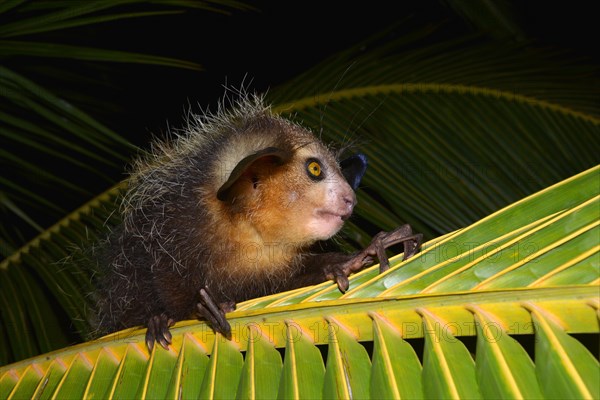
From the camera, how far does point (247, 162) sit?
1849 millimetres

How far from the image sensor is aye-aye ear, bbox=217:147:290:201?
6.08ft

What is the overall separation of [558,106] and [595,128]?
0.57 feet

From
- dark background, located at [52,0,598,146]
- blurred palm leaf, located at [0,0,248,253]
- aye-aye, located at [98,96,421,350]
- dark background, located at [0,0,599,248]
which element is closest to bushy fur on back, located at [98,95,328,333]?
aye-aye, located at [98,96,421,350]

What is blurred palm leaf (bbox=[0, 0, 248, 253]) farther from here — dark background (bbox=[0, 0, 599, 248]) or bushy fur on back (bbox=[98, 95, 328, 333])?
bushy fur on back (bbox=[98, 95, 328, 333])

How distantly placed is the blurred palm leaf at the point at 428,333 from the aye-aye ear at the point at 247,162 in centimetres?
54

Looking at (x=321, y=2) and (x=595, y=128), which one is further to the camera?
(x=321, y=2)

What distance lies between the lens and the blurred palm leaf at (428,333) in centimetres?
92

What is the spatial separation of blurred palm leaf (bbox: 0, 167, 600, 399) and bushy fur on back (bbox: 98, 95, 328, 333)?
1.99 feet

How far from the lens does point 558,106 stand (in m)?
2.72

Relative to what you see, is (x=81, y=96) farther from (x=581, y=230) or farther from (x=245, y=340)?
(x=581, y=230)

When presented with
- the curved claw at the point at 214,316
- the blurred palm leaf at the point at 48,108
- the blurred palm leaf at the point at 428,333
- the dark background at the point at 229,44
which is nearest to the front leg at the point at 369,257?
the blurred palm leaf at the point at 428,333

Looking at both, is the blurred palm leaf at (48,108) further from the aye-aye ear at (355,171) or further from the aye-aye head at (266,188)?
the aye-aye ear at (355,171)

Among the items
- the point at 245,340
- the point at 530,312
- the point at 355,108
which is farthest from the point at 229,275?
the point at 530,312

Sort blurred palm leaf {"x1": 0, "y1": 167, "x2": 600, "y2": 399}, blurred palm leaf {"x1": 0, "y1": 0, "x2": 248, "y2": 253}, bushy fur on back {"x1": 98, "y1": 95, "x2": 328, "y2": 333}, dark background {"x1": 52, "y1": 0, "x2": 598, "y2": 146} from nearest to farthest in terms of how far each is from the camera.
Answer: blurred palm leaf {"x1": 0, "y1": 167, "x2": 600, "y2": 399}, bushy fur on back {"x1": 98, "y1": 95, "x2": 328, "y2": 333}, blurred palm leaf {"x1": 0, "y1": 0, "x2": 248, "y2": 253}, dark background {"x1": 52, "y1": 0, "x2": 598, "y2": 146}
